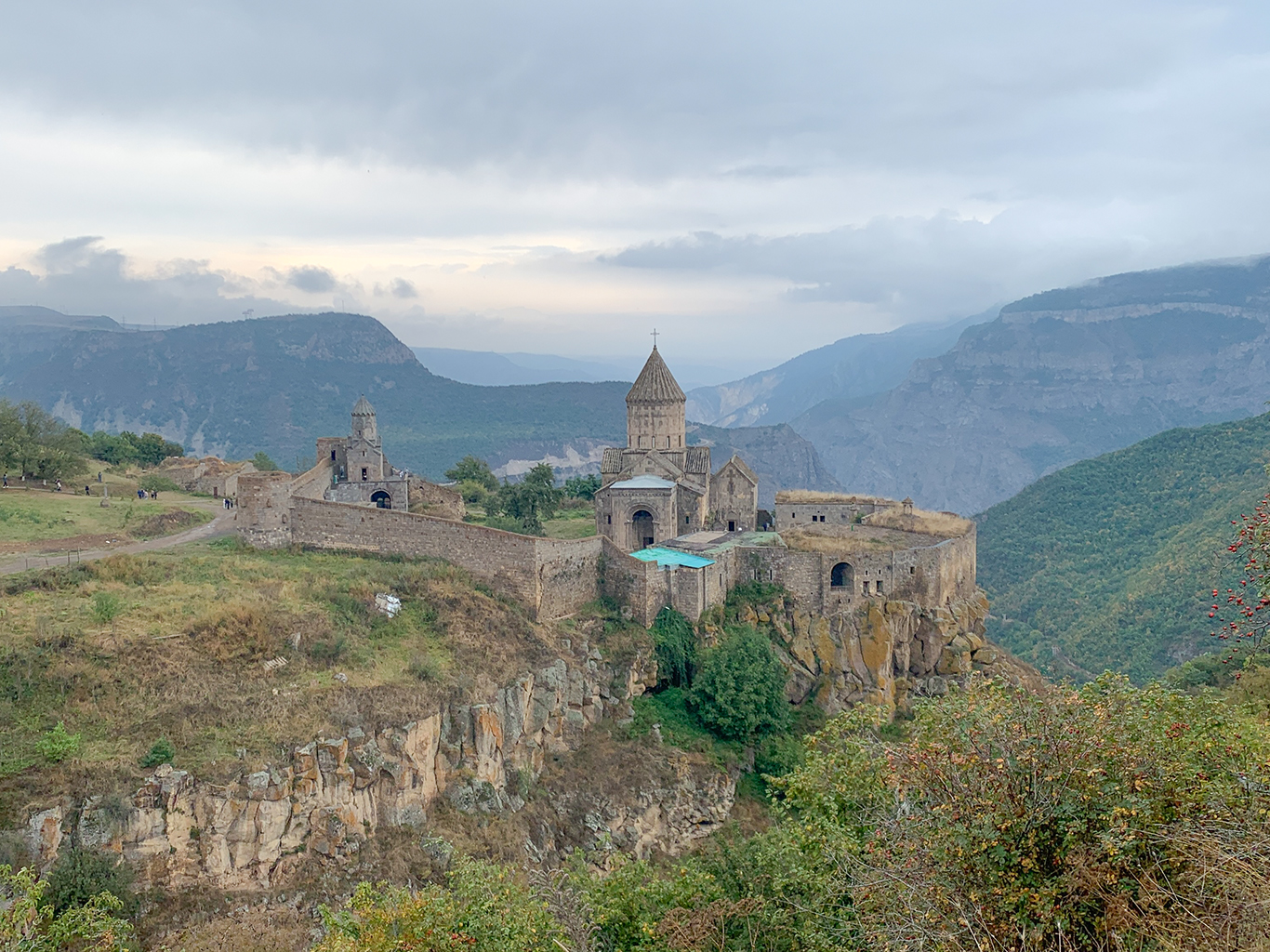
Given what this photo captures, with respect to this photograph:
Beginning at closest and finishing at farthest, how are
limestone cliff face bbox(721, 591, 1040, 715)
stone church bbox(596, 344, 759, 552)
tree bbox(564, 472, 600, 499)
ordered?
limestone cliff face bbox(721, 591, 1040, 715), stone church bbox(596, 344, 759, 552), tree bbox(564, 472, 600, 499)

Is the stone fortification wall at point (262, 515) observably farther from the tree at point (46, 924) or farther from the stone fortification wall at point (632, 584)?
the tree at point (46, 924)

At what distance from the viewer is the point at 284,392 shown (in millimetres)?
162375

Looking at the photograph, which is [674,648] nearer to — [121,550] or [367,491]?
[121,550]

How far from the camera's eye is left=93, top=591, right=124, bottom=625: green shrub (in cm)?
2011

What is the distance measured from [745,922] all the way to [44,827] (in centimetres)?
1102

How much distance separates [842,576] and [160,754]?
21.7 meters

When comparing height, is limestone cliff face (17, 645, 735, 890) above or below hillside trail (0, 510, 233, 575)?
below

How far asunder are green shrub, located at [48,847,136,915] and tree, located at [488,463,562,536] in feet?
67.7

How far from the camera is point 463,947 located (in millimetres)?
12445

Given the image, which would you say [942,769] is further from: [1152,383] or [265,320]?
[1152,383]

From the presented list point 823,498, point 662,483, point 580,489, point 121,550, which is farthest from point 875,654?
point 121,550

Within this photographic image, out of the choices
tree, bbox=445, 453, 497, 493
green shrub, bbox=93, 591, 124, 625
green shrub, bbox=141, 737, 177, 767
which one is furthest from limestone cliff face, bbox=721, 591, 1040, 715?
tree, bbox=445, 453, 497, 493

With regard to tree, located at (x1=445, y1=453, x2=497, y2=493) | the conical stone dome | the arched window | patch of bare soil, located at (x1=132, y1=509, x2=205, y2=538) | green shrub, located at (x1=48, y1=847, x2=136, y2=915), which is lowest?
green shrub, located at (x1=48, y1=847, x2=136, y2=915)

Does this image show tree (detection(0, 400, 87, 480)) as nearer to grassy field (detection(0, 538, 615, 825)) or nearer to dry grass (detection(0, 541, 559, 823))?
grassy field (detection(0, 538, 615, 825))
